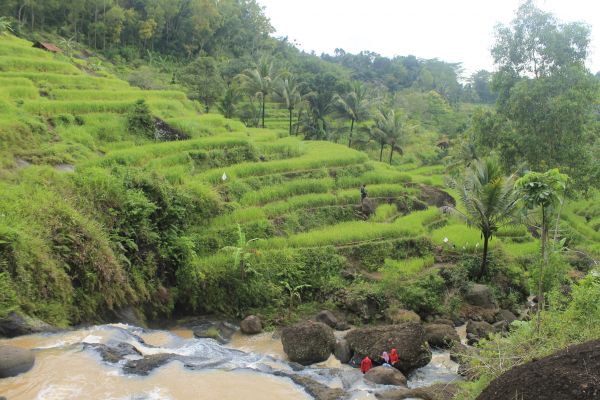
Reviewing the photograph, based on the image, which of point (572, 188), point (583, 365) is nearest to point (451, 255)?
point (572, 188)

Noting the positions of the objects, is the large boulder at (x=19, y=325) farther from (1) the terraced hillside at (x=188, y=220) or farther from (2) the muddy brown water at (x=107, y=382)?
(1) the terraced hillside at (x=188, y=220)

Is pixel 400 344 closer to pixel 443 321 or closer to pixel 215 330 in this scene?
pixel 443 321

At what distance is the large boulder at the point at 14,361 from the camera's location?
739 centimetres

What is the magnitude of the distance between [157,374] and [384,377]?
13.8ft

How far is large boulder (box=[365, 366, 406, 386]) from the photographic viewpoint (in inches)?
372

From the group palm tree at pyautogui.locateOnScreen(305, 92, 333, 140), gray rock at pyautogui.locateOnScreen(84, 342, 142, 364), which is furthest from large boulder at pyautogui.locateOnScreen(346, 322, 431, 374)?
palm tree at pyautogui.locateOnScreen(305, 92, 333, 140)

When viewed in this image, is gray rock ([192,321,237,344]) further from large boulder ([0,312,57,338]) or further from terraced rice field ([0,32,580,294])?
large boulder ([0,312,57,338])

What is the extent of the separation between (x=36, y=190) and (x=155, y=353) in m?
4.97

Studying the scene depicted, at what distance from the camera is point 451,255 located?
1744cm

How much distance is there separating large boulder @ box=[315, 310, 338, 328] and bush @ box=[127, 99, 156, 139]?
11.2 metres

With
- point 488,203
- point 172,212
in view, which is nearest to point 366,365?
point 172,212

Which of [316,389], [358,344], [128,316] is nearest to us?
[316,389]

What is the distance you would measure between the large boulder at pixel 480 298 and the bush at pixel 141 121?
13656mm

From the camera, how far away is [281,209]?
17562mm
